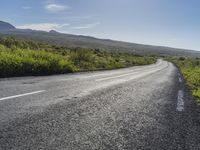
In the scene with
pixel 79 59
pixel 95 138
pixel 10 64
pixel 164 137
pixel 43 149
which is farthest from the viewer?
pixel 79 59

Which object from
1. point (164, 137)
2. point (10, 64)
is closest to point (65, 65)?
point (10, 64)

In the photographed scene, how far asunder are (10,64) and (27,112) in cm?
910

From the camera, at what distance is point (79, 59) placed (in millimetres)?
26594

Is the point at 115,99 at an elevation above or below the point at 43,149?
below

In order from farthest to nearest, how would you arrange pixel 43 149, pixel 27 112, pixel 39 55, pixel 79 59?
pixel 79 59 → pixel 39 55 → pixel 27 112 → pixel 43 149

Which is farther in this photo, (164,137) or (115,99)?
(115,99)

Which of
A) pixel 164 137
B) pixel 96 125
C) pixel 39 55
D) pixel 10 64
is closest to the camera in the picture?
pixel 164 137

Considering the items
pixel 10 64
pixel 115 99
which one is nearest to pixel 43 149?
pixel 115 99

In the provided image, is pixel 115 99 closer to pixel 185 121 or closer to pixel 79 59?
pixel 185 121

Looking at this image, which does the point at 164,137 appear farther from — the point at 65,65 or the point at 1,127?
the point at 65,65

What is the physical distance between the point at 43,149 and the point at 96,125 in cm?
138

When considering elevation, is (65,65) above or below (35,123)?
below

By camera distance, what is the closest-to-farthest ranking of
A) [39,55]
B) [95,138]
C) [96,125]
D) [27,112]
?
[95,138] < [96,125] < [27,112] < [39,55]

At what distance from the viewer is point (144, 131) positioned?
418cm
